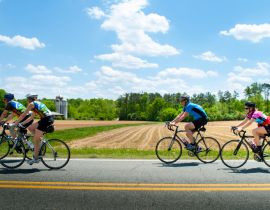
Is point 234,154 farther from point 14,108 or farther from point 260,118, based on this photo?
point 14,108

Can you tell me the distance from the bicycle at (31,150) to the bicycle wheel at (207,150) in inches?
157

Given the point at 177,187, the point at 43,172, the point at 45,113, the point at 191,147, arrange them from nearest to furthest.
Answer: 1. the point at 177,187
2. the point at 43,172
3. the point at 45,113
4. the point at 191,147

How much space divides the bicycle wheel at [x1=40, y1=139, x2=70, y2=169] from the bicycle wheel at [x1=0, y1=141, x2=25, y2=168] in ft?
2.00

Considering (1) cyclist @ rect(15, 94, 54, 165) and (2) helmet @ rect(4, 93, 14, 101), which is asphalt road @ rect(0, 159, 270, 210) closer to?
(1) cyclist @ rect(15, 94, 54, 165)

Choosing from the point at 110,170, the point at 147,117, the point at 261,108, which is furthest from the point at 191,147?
the point at 147,117

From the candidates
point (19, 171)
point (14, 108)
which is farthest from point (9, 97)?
point (19, 171)

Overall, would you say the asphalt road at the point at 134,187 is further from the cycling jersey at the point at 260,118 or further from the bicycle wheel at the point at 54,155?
the cycling jersey at the point at 260,118

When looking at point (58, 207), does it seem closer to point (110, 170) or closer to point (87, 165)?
point (110, 170)

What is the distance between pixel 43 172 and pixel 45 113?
5.24 ft

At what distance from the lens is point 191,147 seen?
1012 cm

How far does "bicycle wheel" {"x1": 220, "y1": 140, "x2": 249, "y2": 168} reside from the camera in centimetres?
927

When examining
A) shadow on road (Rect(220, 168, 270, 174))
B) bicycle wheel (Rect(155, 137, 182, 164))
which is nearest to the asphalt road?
shadow on road (Rect(220, 168, 270, 174))

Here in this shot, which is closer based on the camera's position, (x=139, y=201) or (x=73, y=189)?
(x=139, y=201)

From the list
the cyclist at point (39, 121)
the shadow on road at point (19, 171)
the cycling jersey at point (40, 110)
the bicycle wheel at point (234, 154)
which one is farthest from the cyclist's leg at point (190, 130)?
the shadow on road at point (19, 171)
